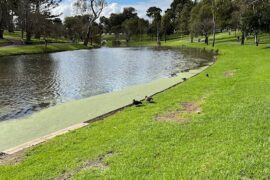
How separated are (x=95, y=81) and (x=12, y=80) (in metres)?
6.53

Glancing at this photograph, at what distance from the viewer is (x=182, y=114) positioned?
13250 mm

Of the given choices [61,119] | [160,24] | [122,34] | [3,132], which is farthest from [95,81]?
[122,34]

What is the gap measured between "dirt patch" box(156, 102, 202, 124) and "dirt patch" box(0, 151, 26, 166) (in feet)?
15.4

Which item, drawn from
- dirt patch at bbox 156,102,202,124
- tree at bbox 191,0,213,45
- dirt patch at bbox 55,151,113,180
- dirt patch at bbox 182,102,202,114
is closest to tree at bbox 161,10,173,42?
tree at bbox 191,0,213,45

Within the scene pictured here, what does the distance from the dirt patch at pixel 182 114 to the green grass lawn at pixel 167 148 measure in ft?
0.12

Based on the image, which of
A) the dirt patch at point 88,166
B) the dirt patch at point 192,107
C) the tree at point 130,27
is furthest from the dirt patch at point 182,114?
the tree at point 130,27

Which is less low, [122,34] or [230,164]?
[122,34]

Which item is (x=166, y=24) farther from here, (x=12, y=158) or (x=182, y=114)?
(x=12, y=158)

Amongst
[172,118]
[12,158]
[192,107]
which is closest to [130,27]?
[192,107]

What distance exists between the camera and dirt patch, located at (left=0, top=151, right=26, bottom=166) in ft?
32.6

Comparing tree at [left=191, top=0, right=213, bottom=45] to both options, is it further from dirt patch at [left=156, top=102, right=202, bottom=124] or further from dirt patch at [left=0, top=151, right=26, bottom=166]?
dirt patch at [left=0, top=151, right=26, bottom=166]

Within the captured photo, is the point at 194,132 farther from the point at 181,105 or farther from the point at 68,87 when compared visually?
the point at 68,87

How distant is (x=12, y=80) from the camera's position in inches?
1148

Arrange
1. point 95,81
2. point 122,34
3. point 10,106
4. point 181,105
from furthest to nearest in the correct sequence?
point 122,34, point 95,81, point 10,106, point 181,105
